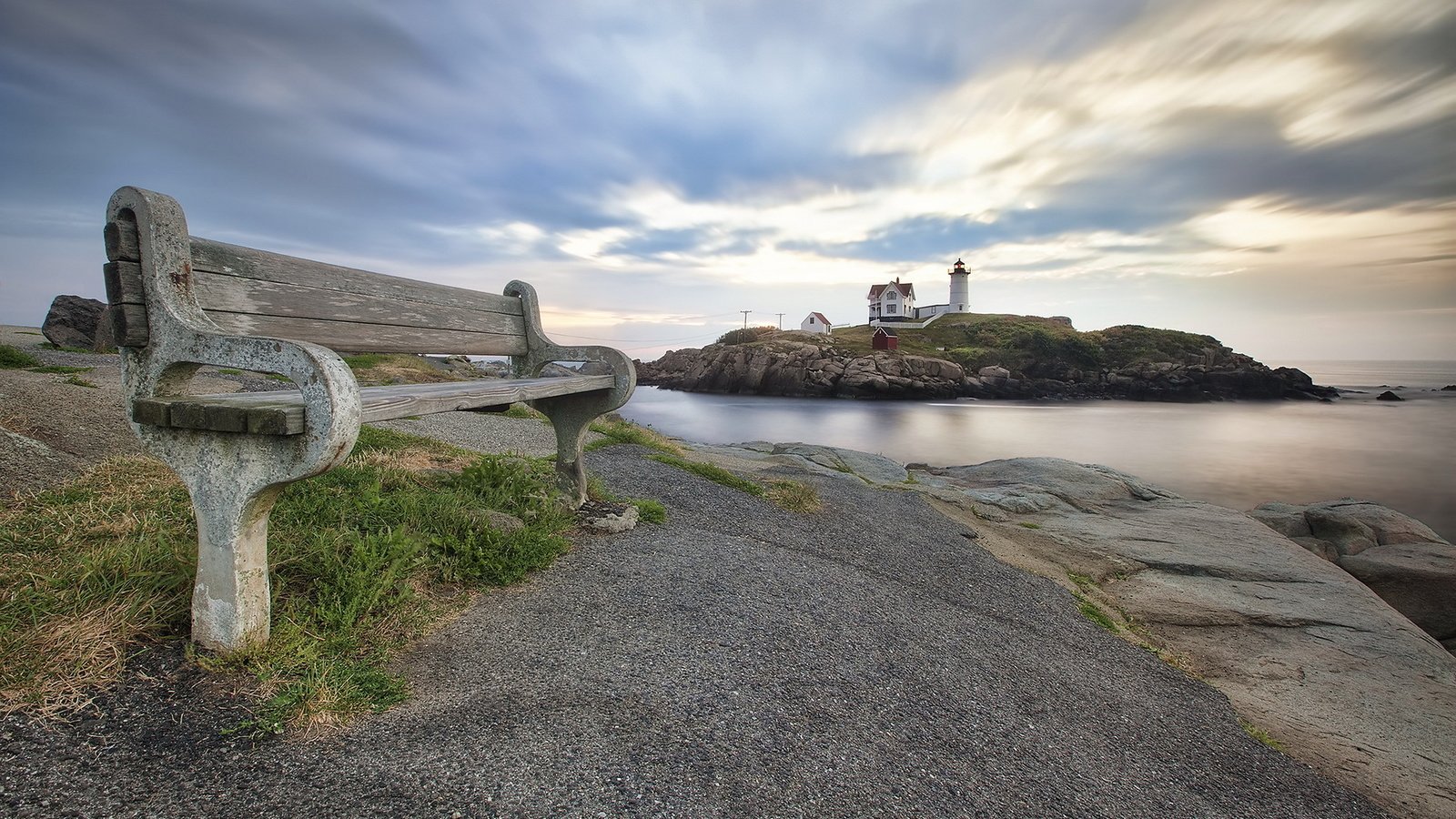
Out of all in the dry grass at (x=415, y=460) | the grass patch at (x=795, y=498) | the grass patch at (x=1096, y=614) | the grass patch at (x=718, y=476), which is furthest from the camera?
the grass patch at (x=718, y=476)

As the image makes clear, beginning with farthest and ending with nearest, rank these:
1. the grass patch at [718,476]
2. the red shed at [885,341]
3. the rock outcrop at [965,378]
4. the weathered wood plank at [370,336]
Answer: the red shed at [885,341] < the rock outcrop at [965,378] < the grass patch at [718,476] < the weathered wood plank at [370,336]

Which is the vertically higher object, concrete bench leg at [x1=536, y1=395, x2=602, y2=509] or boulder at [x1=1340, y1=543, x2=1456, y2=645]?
concrete bench leg at [x1=536, y1=395, x2=602, y2=509]

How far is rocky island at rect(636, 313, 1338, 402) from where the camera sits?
159ft

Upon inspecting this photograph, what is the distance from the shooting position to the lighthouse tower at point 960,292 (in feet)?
253

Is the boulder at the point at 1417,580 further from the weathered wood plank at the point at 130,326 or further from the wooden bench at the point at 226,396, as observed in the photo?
the weathered wood plank at the point at 130,326

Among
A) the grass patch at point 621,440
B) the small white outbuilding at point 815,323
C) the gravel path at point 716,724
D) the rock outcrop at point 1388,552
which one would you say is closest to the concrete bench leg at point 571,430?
the gravel path at point 716,724

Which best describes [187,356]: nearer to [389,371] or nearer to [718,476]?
[718,476]

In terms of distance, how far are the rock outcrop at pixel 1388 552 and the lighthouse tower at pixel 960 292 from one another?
229ft

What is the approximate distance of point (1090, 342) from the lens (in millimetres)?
57188

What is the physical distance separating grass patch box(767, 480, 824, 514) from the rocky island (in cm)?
4079

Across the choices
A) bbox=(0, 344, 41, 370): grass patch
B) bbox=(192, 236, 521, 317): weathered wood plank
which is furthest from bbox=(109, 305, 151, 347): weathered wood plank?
bbox=(0, 344, 41, 370): grass patch

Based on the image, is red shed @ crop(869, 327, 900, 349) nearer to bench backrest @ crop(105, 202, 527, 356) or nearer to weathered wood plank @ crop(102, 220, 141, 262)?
bench backrest @ crop(105, 202, 527, 356)

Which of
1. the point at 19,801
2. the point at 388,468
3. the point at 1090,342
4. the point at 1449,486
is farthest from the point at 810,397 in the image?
the point at 19,801

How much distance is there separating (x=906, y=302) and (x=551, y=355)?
75.8 m
